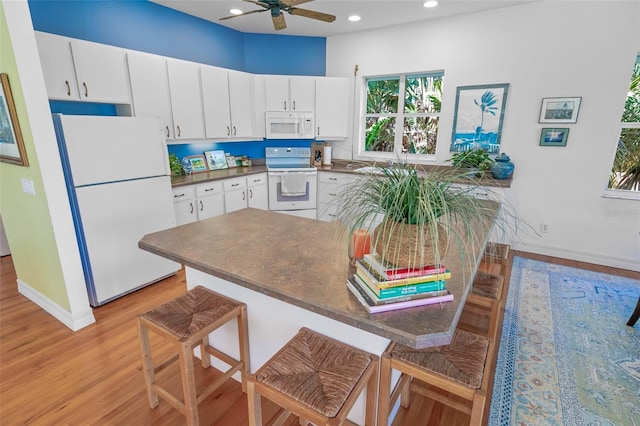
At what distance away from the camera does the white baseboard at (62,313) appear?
227 centimetres

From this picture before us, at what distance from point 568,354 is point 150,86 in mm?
4185

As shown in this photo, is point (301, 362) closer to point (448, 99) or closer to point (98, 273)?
point (98, 273)

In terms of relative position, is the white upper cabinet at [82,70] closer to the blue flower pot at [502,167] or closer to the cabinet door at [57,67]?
the cabinet door at [57,67]

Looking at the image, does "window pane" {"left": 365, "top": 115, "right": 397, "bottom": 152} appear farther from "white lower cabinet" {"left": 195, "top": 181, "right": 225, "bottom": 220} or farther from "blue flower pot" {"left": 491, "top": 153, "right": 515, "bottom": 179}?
"white lower cabinet" {"left": 195, "top": 181, "right": 225, "bottom": 220}

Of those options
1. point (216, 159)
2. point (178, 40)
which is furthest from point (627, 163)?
point (178, 40)

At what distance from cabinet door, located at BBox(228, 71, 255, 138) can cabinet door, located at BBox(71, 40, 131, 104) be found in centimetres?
130

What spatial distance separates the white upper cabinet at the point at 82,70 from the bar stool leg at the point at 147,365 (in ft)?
7.19

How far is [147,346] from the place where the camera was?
1.53m

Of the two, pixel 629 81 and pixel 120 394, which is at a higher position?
pixel 629 81

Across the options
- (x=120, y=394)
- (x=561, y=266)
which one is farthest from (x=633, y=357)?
(x=120, y=394)

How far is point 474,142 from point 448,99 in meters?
0.64

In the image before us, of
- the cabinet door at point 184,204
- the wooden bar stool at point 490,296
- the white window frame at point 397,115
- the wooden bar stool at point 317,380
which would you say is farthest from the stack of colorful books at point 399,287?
the white window frame at point 397,115

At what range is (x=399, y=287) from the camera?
3.21ft

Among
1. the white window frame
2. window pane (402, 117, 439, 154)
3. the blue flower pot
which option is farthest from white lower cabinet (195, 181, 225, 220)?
the blue flower pot
